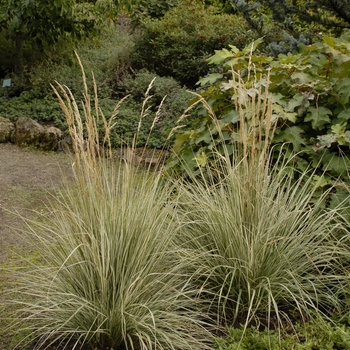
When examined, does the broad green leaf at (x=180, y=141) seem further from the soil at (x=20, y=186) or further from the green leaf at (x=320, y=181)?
the green leaf at (x=320, y=181)

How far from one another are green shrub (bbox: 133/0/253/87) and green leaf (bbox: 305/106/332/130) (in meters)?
5.63

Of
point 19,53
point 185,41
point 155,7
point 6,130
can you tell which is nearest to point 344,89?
point 6,130

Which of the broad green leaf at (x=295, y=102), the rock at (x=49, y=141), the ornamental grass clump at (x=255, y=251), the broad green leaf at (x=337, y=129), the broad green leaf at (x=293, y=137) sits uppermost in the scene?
the broad green leaf at (x=295, y=102)

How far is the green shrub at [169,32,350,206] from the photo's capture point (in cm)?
371

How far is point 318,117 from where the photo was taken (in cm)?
382

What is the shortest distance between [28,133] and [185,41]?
11.4ft

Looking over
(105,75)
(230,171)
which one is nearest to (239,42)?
(105,75)

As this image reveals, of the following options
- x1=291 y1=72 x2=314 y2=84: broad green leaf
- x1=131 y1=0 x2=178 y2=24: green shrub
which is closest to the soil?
x1=291 y1=72 x2=314 y2=84: broad green leaf

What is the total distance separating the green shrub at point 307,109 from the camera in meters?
3.71

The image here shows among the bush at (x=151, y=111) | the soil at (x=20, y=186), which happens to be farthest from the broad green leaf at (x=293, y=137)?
the bush at (x=151, y=111)

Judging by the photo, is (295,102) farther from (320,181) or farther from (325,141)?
(320,181)

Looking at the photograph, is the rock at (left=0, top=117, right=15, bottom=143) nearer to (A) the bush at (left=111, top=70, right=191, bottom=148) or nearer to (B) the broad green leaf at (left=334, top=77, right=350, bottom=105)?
(A) the bush at (left=111, top=70, right=191, bottom=148)

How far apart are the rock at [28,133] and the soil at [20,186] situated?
5.2 inches

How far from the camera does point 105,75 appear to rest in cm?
1005
